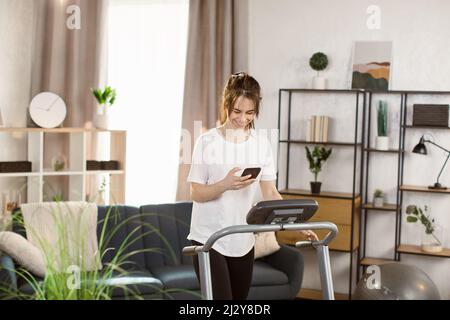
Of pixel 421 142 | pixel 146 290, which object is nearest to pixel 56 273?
pixel 146 290

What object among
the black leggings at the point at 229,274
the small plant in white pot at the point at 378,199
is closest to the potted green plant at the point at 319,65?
the small plant in white pot at the point at 378,199

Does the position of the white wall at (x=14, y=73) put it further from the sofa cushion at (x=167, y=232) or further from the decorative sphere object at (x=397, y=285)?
the decorative sphere object at (x=397, y=285)

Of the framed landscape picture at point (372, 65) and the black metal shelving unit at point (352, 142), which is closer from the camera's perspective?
the black metal shelving unit at point (352, 142)

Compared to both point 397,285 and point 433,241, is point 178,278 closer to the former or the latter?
point 397,285

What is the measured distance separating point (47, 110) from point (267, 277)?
6.42ft

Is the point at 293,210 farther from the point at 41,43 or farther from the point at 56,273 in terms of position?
the point at 41,43

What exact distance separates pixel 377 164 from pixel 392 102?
47cm

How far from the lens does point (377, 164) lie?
218 inches

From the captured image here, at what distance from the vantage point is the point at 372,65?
5.46 metres

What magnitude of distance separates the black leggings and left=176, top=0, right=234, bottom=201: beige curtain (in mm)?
2783

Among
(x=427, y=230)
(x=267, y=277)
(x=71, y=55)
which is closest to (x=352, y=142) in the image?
(x=427, y=230)

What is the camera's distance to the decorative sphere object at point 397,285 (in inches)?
168

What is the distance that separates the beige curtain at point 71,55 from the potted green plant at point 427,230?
2497 millimetres

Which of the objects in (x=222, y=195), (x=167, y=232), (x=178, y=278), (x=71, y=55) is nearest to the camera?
(x=222, y=195)
